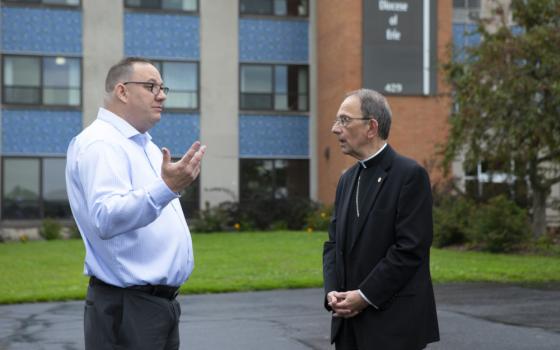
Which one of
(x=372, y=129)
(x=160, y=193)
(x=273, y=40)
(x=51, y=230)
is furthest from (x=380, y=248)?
(x=273, y=40)

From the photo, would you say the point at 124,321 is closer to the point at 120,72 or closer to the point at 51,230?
the point at 120,72

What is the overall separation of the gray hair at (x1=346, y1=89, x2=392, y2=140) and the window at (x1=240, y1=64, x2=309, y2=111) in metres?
27.9

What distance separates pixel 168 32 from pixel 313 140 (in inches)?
271

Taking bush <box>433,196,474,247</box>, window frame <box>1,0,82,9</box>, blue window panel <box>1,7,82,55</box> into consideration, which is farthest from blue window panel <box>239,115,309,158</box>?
bush <box>433,196,474,247</box>

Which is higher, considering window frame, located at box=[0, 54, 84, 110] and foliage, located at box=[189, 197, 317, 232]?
window frame, located at box=[0, 54, 84, 110]

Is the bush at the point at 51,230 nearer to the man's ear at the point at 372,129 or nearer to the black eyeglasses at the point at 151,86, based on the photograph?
the man's ear at the point at 372,129

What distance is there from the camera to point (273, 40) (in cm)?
3291

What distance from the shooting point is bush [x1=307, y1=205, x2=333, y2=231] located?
2881 centimetres

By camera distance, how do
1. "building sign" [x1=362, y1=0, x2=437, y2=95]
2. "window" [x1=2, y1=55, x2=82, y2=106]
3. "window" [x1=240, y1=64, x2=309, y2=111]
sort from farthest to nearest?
"window" [x1=240, y1=64, x2=309, y2=111], "window" [x1=2, y1=55, x2=82, y2=106], "building sign" [x1=362, y1=0, x2=437, y2=95]

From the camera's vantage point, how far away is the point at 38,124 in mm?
30734

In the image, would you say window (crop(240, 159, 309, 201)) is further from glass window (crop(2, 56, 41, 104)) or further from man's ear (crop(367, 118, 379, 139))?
man's ear (crop(367, 118, 379, 139))

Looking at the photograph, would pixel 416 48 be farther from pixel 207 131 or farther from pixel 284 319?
pixel 284 319

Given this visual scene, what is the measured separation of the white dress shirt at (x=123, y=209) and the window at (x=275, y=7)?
95.2ft

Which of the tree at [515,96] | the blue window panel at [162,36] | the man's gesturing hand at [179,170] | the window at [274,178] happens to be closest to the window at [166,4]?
the blue window panel at [162,36]
